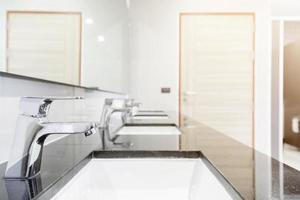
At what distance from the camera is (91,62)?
174cm

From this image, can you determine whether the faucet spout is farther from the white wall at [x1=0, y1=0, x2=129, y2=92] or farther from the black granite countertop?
the white wall at [x1=0, y1=0, x2=129, y2=92]

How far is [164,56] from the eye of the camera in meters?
3.83

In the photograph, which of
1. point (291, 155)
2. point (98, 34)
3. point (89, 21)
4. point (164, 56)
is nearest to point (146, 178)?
point (89, 21)

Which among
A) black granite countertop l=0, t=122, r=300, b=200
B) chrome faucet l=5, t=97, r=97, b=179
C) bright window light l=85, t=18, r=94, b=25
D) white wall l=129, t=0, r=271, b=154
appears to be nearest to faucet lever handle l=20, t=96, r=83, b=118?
chrome faucet l=5, t=97, r=97, b=179

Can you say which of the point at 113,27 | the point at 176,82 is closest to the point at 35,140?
the point at 113,27

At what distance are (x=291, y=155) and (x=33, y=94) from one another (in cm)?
448

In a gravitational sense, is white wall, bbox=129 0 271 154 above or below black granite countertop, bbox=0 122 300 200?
above

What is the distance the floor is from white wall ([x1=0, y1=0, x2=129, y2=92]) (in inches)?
94.3

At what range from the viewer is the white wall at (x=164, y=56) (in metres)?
3.82

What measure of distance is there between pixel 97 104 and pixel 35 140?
137cm

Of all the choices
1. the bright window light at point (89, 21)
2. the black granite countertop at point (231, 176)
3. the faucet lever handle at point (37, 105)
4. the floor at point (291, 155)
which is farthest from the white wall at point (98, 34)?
the floor at point (291, 155)

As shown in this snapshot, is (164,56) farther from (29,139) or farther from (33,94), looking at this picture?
(29,139)

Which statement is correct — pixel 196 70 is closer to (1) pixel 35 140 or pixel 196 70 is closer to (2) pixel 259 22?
(2) pixel 259 22

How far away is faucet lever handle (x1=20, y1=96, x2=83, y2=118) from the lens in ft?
2.02
